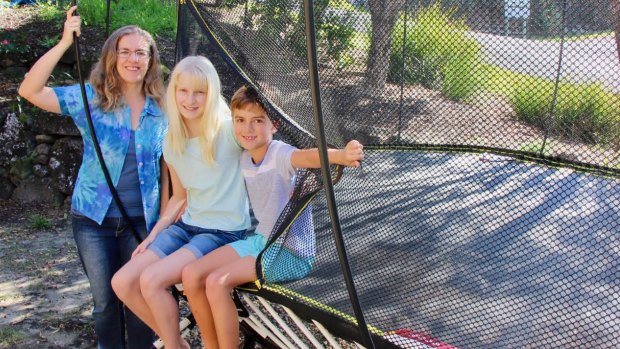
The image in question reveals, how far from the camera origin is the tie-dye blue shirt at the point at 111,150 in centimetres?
281

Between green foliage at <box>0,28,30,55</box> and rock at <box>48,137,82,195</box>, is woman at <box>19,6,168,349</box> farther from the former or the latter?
green foliage at <box>0,28,30,55</box>

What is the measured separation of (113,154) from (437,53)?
1546mm

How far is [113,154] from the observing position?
2811 mm

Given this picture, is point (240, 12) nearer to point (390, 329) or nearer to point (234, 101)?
point (234, 101)

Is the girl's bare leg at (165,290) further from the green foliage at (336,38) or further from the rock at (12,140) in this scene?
the rock at (12,140)

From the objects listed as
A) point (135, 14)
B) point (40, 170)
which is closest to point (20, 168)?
point (40, 170)

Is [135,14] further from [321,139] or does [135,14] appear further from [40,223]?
[321,139]

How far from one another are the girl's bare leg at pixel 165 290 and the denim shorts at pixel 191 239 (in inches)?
2.3

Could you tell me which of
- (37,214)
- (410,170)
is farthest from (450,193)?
(37,214)

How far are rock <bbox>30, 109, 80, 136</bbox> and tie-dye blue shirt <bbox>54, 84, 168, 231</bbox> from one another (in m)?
3.28

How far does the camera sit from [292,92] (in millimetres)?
2484

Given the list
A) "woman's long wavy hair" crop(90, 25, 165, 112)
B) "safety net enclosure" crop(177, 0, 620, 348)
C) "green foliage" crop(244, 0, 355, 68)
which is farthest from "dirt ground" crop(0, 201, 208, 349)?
"green foliage" crop(244, 0, 355, 68)

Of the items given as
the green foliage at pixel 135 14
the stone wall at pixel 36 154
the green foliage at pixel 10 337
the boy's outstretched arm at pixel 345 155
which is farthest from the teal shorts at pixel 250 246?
the green foliage at pixel 135 14

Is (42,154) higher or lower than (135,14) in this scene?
lower
